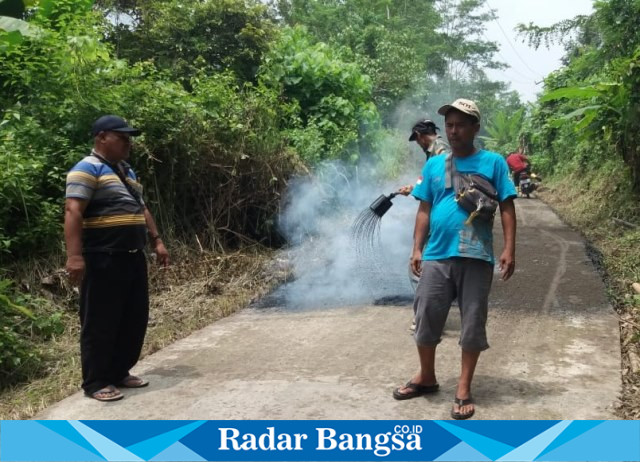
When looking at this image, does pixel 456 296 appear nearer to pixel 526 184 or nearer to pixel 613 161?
pixel 613 161

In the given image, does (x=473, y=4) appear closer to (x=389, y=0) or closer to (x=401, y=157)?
(x=389, y=0)

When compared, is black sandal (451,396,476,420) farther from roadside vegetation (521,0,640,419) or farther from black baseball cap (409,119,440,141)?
black baseball cap (409,119,440,141)

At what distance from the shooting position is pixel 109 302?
3805 mm

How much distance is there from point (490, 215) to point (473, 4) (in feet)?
134

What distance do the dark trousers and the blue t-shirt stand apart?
2.03m

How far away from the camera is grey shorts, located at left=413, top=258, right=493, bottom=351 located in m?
3.35

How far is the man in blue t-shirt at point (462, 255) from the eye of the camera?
3.35m

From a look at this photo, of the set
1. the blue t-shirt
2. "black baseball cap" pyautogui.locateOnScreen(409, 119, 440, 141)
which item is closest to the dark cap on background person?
the blue t-shirt

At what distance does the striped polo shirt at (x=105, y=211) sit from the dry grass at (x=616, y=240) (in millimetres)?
3230

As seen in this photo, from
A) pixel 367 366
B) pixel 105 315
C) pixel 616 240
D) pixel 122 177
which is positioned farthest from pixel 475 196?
pixel 616 240

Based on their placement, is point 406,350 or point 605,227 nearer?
point 406,350

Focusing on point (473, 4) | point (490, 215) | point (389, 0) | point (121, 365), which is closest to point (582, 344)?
point (490, 215)

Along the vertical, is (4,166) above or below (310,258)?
above

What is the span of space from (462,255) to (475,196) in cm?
35
